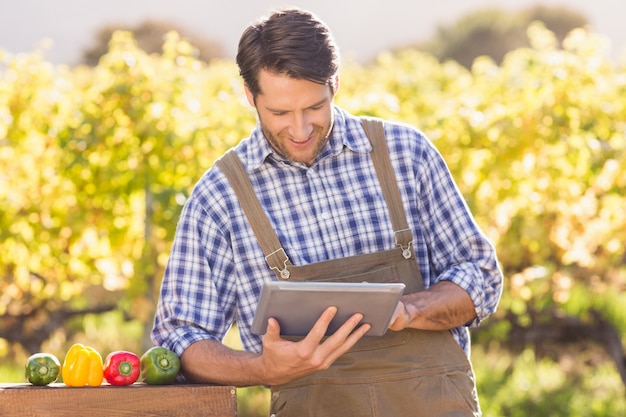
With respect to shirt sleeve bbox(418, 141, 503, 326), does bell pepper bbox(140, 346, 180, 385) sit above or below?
below

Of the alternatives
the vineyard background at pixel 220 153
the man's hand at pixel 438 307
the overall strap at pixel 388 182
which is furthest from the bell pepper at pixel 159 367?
the vineyard background at pixel 220 153

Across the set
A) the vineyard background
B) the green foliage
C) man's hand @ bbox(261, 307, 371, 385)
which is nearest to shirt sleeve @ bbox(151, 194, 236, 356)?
man's hand @ bbox(261, 307, 371, 385)

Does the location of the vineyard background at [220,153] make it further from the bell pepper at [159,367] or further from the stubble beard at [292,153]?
the bell pepper at [159,367]

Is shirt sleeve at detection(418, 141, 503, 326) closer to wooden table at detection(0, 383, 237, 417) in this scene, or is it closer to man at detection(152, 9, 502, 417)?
man at detection(152, 9, 502, 417)

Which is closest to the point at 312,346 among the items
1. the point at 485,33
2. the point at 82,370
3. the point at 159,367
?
the point at 159,367

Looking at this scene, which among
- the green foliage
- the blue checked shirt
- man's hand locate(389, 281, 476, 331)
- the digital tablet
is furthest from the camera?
the green foliage

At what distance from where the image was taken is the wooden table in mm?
2166

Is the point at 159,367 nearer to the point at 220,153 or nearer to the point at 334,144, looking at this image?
the point at 334,144

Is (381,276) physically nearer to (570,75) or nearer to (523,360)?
(570,75)

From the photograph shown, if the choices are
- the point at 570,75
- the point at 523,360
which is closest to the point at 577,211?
the point at 570,75

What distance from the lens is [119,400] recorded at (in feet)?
7.25

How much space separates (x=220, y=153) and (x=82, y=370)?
8.79 ft

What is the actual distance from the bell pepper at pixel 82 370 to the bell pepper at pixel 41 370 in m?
0.03

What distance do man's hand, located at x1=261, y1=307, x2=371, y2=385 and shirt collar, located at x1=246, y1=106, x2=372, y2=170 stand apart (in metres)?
0.54
